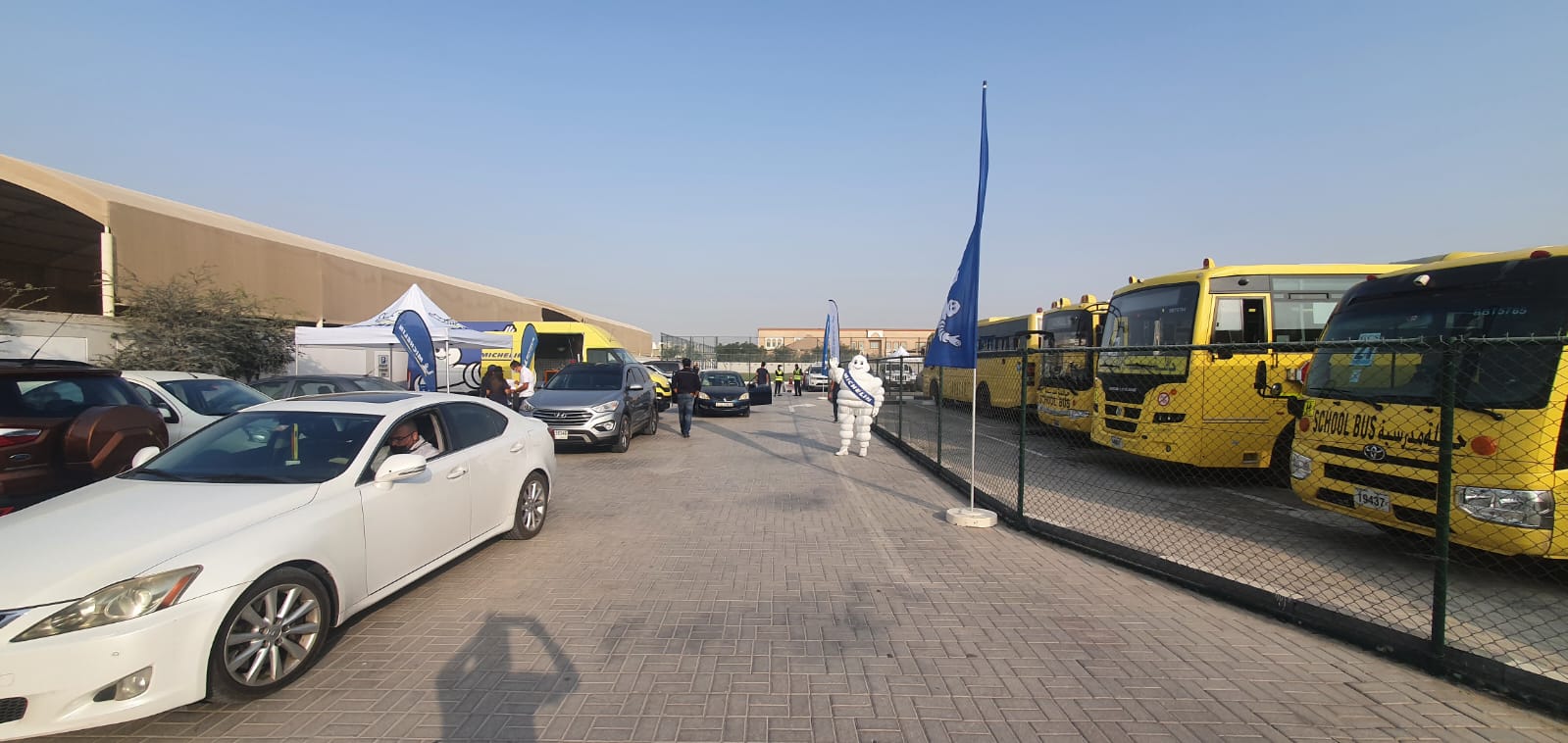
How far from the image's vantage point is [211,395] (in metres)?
8.20

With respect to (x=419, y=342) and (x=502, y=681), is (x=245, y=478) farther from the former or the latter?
(x=419, y=342)

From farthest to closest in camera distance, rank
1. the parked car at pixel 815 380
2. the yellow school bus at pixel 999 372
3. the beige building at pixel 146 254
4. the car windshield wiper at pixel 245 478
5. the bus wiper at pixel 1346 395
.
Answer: the parked car at pixel 815 380 < the beige building at pixel 146 254 < the yellow school bus at pixel 999 372 < the bus wiper at pixel 1346 395 < the car windshield wiper at pixel 245 478

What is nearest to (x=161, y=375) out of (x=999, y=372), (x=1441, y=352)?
(x=1441, y=352)

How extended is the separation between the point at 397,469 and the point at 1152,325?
10554 mm

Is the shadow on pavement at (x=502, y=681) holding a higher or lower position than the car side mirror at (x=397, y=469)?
lower

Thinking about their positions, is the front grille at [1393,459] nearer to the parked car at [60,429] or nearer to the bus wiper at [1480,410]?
the bus wiper at [1480,410]

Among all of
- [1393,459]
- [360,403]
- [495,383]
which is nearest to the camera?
[360,403]

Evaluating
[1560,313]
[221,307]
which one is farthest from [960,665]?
[221,307]

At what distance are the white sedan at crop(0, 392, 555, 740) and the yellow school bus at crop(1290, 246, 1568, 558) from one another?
243 inches

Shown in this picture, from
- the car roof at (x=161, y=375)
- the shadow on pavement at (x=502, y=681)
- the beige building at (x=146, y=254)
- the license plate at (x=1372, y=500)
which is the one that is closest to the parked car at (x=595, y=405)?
the car roof at (x=161, y=375)

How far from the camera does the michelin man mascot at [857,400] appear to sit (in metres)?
11.5

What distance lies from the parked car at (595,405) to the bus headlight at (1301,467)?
965cm

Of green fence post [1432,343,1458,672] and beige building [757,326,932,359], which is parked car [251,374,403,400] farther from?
beige building [757,326,932,359]

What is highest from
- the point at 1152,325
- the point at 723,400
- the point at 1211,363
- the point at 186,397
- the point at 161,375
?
the point at 1152,325
